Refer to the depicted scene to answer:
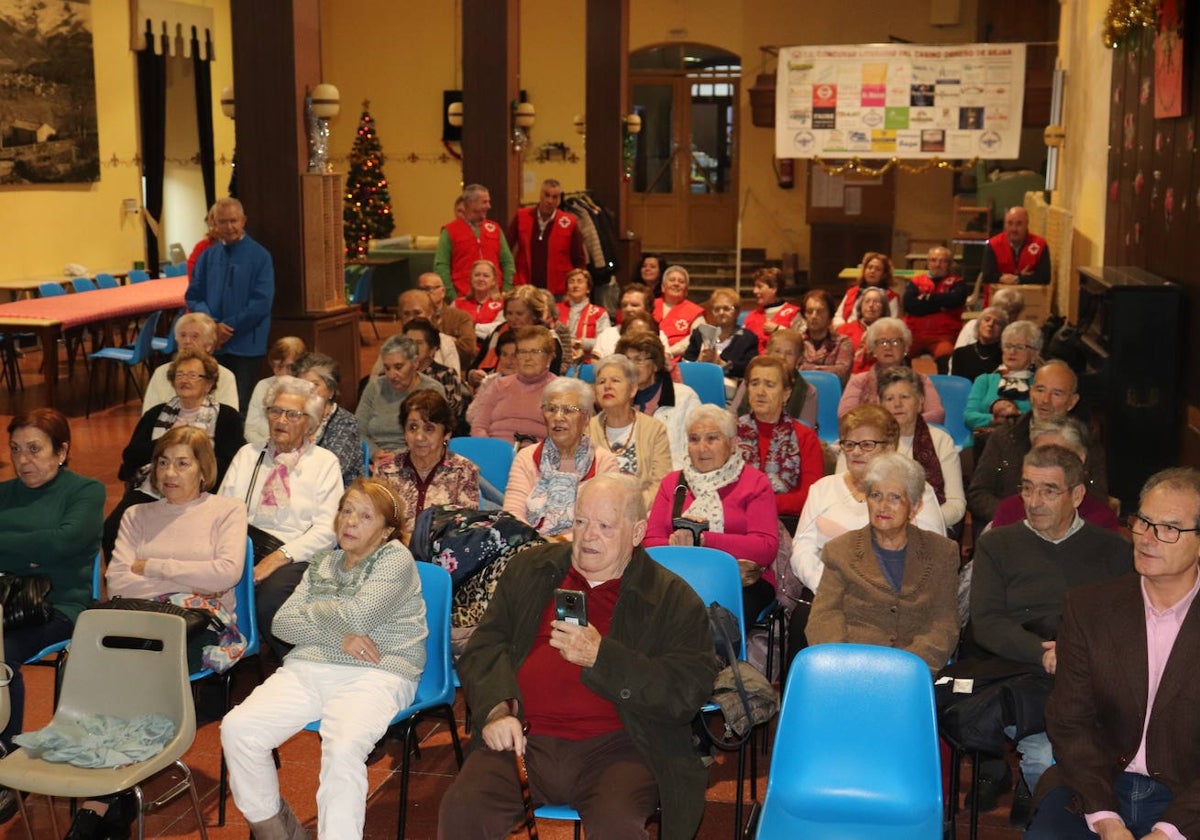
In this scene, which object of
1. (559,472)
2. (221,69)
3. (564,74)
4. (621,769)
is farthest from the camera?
(564,74)

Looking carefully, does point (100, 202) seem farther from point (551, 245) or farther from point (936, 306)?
point (936, 306)

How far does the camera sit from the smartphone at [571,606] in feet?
11.1

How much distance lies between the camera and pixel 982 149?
40.3 ft

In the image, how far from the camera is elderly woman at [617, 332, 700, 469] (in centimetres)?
594

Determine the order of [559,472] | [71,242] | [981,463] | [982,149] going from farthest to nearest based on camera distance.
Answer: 1. [71,242]
2. [982,149]
3. [981,463]
4. [559,472]

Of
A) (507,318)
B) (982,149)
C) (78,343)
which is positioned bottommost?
(78,343)

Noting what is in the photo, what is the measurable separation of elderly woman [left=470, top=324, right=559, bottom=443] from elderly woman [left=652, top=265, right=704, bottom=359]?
2.79 m

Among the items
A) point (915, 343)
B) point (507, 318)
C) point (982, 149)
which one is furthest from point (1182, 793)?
point (982, 149)

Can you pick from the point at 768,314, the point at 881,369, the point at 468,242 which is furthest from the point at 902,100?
the point at 881,369

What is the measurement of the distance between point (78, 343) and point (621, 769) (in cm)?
1034

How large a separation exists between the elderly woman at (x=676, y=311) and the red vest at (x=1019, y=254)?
119 inches

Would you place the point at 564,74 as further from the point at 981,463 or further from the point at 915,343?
the point at 981,463

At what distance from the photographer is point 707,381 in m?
7.14

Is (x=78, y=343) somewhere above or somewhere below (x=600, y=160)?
below
